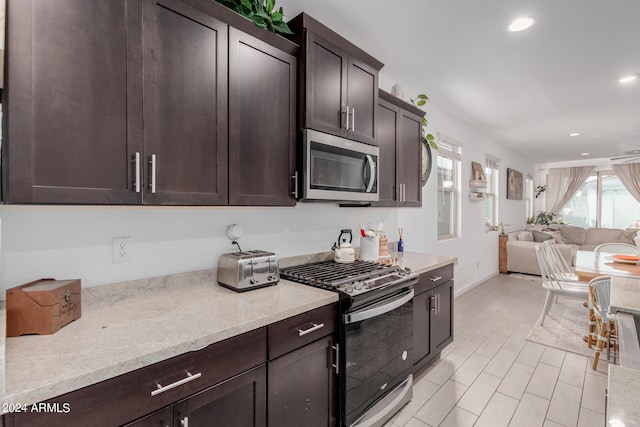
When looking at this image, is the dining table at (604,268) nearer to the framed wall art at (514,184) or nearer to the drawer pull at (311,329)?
the drawer pull at (311,329)

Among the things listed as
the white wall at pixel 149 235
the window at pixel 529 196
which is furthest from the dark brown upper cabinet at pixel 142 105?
the window at pixel 529 196

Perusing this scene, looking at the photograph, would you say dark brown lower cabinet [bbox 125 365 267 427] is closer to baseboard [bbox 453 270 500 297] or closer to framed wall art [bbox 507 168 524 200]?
baseboard [bbox 453 270 500 297]

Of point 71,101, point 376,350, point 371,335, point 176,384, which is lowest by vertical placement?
point 376,350

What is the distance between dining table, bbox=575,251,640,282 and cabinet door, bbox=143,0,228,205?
319cm

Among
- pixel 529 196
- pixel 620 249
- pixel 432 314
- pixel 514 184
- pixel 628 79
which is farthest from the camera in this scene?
pixel 529 196

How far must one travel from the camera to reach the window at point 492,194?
5.84 meters

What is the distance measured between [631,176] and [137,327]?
422 inches

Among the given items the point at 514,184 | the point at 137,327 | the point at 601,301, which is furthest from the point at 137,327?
the point at 514,184

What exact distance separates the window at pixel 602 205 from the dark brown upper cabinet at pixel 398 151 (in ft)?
27.4

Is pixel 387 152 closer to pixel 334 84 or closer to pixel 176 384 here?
pixel 334 84

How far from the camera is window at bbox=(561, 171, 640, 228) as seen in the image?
7.88 m

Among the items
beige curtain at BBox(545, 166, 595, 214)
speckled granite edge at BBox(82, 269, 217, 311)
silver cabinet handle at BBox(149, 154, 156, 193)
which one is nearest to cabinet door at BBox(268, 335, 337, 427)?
speckled granite edge at BBox(82, 269, 217, 311)

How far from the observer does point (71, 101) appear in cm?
106

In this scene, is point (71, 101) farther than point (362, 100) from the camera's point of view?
No
